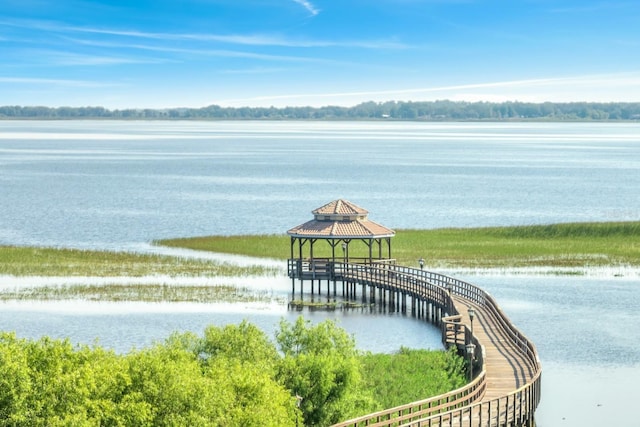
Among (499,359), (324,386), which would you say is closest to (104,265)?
(499,359)

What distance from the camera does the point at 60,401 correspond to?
26.7m

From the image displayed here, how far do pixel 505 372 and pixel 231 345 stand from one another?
10.3 metres

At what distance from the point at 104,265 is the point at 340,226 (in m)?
16.8

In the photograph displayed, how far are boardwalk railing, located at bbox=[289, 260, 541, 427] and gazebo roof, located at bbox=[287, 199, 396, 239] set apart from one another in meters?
1.91

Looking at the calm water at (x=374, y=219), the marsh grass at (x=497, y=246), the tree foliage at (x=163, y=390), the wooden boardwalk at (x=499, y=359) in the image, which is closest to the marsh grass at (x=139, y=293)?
the calm water at (x=374, y=219)

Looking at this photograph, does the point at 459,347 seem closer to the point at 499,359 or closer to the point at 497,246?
the point at 499,359

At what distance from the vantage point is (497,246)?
262 feet

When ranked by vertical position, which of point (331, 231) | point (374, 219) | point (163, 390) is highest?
point (163, 390)

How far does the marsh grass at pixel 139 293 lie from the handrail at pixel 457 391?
19.5 ft

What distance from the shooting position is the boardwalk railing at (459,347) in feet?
105

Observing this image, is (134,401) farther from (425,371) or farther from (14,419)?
(425,371)

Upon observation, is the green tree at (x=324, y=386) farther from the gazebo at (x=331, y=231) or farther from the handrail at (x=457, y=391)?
the gazebo at (x=331, y=231)

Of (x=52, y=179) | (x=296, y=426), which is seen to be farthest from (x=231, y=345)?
(x=52, y=179)

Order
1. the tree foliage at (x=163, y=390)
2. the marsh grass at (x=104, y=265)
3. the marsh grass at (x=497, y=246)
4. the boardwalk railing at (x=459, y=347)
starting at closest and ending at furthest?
the tree foliage at (x=163, y=390), the boardwalk railing at (x=459, y=347), the marsh grass at (x=104, y=265), the marsh grass at (x=497, y=246)
